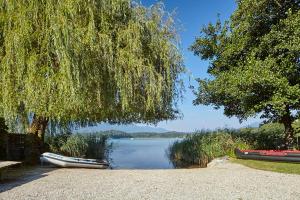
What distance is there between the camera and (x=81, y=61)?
13.8m

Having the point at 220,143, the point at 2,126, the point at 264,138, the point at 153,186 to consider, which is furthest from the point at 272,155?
the point at 2,126

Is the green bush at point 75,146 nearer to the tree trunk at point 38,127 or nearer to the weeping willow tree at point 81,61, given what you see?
the tree trunk at point 38,127

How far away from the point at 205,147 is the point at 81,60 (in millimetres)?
9041

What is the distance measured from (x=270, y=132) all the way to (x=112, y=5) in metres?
11.8

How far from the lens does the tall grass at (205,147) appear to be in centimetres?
1977

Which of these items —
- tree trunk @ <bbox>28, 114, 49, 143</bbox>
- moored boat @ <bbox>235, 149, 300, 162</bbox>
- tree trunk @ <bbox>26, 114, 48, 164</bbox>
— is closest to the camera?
moored boat @ <bbox>235, 149, 300, 162</bbox>

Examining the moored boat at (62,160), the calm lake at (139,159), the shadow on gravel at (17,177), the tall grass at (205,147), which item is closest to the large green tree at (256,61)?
the tall grass at (205,147)

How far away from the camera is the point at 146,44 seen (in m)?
16.1

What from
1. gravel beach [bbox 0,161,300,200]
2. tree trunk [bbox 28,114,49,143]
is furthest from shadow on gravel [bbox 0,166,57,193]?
tree trunk [bbox 28,114,49,143]

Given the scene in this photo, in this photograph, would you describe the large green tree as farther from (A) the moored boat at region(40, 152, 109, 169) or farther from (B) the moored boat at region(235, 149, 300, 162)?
(A) the moored boat at region(40, 152, 109, 169)

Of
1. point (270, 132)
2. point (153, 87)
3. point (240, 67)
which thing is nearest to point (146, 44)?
point (153, 87)

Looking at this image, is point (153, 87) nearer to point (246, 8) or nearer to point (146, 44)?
point (146, 44)

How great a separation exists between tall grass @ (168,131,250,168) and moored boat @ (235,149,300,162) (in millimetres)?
2227

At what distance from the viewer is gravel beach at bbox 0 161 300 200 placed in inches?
340
